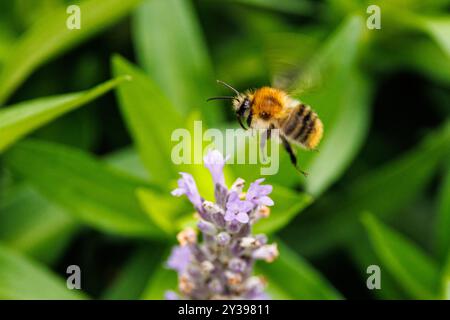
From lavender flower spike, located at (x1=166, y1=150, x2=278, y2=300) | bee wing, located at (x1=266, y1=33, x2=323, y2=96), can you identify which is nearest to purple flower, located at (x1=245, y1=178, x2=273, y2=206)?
lavender flower spike, located at (x1=166, y1=150, x2=278, y2=300)

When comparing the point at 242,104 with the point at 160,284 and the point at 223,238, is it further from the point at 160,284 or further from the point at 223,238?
the point at 160,284

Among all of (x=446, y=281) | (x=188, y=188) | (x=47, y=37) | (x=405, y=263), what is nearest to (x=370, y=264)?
(x=405, y=263)

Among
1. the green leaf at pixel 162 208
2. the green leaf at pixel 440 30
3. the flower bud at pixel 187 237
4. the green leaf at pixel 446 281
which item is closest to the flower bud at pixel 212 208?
the flower bud at pixel 187 237

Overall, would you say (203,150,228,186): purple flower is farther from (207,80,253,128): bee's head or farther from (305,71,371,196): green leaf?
(305,71,371,196): green leaf

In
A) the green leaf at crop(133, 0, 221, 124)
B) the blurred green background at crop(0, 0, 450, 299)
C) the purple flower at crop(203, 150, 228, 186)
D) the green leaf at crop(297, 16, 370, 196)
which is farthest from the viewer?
the green leaf at crop(133, 0, 221, 124)

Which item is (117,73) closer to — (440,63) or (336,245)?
(336,245)

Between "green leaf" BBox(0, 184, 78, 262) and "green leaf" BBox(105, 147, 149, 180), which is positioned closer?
"green leaf" BBox(0, 184, 78, 262)
